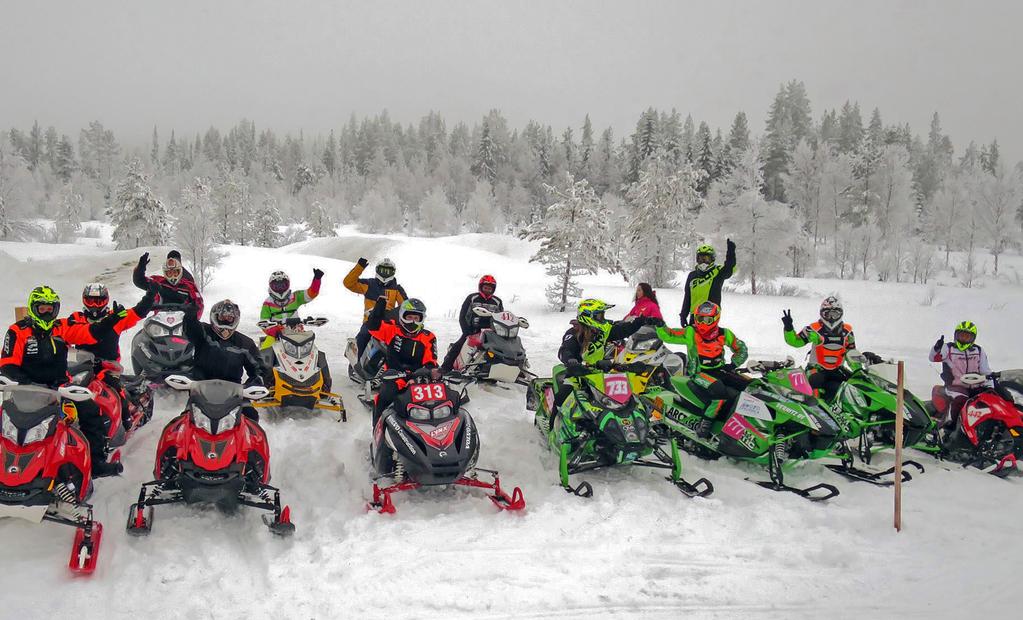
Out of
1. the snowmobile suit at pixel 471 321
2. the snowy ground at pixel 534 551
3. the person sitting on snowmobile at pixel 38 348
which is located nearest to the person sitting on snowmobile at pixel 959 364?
the snowy ground at pixel 534 551

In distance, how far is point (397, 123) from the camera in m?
114

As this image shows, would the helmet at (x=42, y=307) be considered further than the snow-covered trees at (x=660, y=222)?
No

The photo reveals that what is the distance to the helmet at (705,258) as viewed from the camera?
10.2 m

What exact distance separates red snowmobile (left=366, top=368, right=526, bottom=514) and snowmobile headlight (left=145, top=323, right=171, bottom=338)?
157 inches

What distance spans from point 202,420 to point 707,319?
5756 millimetres

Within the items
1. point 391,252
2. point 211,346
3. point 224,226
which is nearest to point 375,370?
point 211,346

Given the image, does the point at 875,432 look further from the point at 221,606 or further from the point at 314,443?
the point at 221,606

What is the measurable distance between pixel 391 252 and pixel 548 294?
1903 cm

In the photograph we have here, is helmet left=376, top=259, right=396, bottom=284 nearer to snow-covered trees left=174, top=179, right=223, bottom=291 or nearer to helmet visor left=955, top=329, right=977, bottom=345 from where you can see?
helmet visor left=955, top=329, right=977, bottom=345

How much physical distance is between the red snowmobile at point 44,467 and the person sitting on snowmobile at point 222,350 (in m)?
1.26

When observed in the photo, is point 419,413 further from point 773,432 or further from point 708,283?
point 708,283

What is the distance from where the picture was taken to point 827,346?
8.20 metres

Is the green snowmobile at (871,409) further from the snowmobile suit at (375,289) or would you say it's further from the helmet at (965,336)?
the snowmobile suit at (375,289)

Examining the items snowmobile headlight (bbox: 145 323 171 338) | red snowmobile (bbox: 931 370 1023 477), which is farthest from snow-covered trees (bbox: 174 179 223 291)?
red snowmobile (bbox: 931 370 1023 477)
